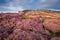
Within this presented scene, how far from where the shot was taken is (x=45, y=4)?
175 centimetres

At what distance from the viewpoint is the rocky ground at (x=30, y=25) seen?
1.58 metres

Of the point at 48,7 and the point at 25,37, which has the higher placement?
the point at 48,7

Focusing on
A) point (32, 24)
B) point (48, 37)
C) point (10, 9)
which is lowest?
point (48, 37)

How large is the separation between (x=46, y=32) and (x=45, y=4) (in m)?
0.35

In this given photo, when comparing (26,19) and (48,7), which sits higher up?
(48,7)

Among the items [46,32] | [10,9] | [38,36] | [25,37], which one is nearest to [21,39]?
[25,37]

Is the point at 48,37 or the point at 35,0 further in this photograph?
the point at 35,0

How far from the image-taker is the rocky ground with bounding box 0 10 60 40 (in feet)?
5.17

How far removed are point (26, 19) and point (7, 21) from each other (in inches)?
8.7

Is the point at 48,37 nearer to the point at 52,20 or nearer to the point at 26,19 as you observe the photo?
the point at 52,20

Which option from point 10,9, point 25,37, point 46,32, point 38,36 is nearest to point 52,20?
point 46,32

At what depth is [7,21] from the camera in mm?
1703

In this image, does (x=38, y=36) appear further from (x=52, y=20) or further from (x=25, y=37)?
(x=52, y=20)

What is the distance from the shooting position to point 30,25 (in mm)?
1662
